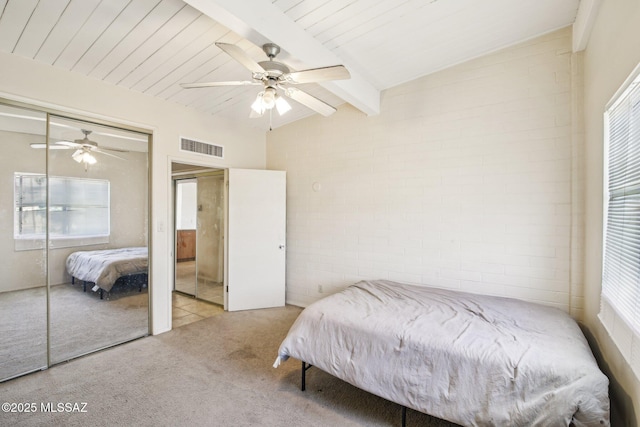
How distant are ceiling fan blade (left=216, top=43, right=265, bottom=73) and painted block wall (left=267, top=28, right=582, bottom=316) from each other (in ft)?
6.40

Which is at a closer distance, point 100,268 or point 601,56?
point 601,56

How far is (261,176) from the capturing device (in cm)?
423

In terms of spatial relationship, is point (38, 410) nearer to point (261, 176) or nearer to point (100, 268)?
point (100, 268)

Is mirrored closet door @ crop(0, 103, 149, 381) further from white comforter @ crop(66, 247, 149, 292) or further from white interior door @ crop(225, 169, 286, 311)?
white interior door @ crop(225, 169, 286, 311)

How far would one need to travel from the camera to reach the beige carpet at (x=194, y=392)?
1.99m

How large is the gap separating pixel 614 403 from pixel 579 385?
56 centimetres

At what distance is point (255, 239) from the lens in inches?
165

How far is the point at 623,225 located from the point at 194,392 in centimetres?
308

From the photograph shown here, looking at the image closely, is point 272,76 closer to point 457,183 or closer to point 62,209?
point 457,183

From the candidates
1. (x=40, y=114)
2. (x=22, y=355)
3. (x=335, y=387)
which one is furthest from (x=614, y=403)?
(x=40, y=114)

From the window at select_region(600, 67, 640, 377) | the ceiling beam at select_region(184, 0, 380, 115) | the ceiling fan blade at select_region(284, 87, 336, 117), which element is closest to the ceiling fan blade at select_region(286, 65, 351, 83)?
the ceiling fan blade at select_region(284, 87, 336, 117)

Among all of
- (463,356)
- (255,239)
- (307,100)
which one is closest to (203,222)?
(255,239)

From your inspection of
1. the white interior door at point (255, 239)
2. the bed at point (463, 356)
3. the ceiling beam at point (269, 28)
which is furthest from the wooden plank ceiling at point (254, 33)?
the bed at point (463, 356)

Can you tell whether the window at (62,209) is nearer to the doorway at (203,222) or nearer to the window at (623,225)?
the doorway at (203,222)
